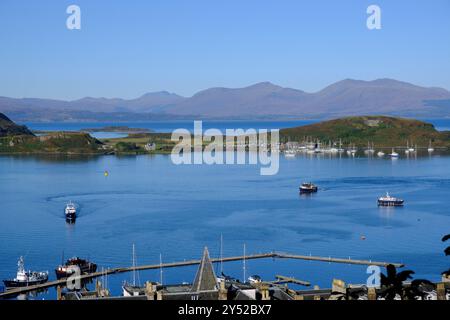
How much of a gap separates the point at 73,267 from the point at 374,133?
6821 cm

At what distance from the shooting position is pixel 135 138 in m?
96.0

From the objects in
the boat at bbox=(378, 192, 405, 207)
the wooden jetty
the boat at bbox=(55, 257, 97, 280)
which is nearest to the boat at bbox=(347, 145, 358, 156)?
the boat at bbox=(378, 192, 405, 207)

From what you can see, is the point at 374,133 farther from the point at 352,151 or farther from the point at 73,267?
the point at 73,267

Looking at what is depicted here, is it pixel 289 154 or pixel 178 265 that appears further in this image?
pixel 289 154

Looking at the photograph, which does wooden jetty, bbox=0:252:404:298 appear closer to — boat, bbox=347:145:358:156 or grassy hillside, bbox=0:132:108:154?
boat, bbox=347:145:358:156

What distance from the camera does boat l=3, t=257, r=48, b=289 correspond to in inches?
816

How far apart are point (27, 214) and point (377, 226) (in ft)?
46.7

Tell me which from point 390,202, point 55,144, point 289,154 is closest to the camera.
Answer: point 390,202

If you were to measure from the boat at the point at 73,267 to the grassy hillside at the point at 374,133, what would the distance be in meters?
63.1

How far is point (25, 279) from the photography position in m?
20.8

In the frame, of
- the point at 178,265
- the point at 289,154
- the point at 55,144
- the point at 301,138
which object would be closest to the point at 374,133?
the point at 301,138

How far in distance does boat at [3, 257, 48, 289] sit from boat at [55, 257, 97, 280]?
21.7 inches

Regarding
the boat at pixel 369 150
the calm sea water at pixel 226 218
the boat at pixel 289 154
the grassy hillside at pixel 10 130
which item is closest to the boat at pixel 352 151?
the boat at pixel 369 150
